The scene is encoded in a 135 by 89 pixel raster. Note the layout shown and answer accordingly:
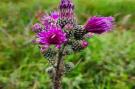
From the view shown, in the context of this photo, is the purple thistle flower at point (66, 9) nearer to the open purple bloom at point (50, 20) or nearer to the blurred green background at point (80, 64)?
the open purple bloom at point (50, 20)

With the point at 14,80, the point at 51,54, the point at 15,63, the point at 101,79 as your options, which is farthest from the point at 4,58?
the point at 51,54

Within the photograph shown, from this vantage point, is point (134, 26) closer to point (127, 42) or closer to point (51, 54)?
point (127, 42)

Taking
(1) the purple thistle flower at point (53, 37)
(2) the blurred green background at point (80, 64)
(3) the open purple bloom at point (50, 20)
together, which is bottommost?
(1) the purple thistle flower at point (53, 37)

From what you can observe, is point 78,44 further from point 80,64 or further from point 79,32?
point 80,64

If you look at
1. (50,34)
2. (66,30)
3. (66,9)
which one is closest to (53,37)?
(50,34)

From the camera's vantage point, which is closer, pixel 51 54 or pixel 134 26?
pixel 51 54

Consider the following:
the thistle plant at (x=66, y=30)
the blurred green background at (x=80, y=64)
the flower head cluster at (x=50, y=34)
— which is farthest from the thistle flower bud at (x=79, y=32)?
the blurred green background at (x=80, y=64)
